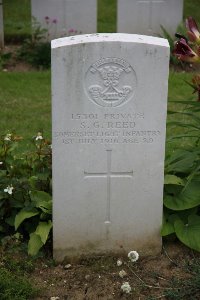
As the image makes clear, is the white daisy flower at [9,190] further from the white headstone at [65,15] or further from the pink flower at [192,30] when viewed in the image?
the white headstone at [65,15]

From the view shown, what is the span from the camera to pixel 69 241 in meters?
4.20

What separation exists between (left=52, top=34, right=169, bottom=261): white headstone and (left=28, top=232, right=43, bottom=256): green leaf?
113 mm

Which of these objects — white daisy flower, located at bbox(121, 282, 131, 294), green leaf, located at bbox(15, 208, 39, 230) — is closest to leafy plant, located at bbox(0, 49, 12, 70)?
green leaf, located at bbox(15, 208, 39, 230)

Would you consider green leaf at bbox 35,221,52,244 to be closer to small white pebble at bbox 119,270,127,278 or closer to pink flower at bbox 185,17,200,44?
small white pebble at bbox 119,270,127,278

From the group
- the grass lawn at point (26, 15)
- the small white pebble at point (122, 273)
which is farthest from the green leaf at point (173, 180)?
the grass lawn at point (26, 15)

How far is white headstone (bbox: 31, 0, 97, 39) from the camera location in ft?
32.4

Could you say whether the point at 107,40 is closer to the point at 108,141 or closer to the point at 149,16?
the point at 108,141

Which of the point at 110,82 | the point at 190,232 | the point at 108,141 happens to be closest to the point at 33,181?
the point at 108,141

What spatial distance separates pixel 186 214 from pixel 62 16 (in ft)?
20.8

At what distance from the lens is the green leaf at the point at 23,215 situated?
4.21 m

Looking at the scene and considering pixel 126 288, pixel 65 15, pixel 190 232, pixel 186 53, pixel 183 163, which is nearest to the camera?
pixel 126 288

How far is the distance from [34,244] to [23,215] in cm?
21

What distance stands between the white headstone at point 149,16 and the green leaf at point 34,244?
655 centimetres

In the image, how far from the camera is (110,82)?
3.90 meters
